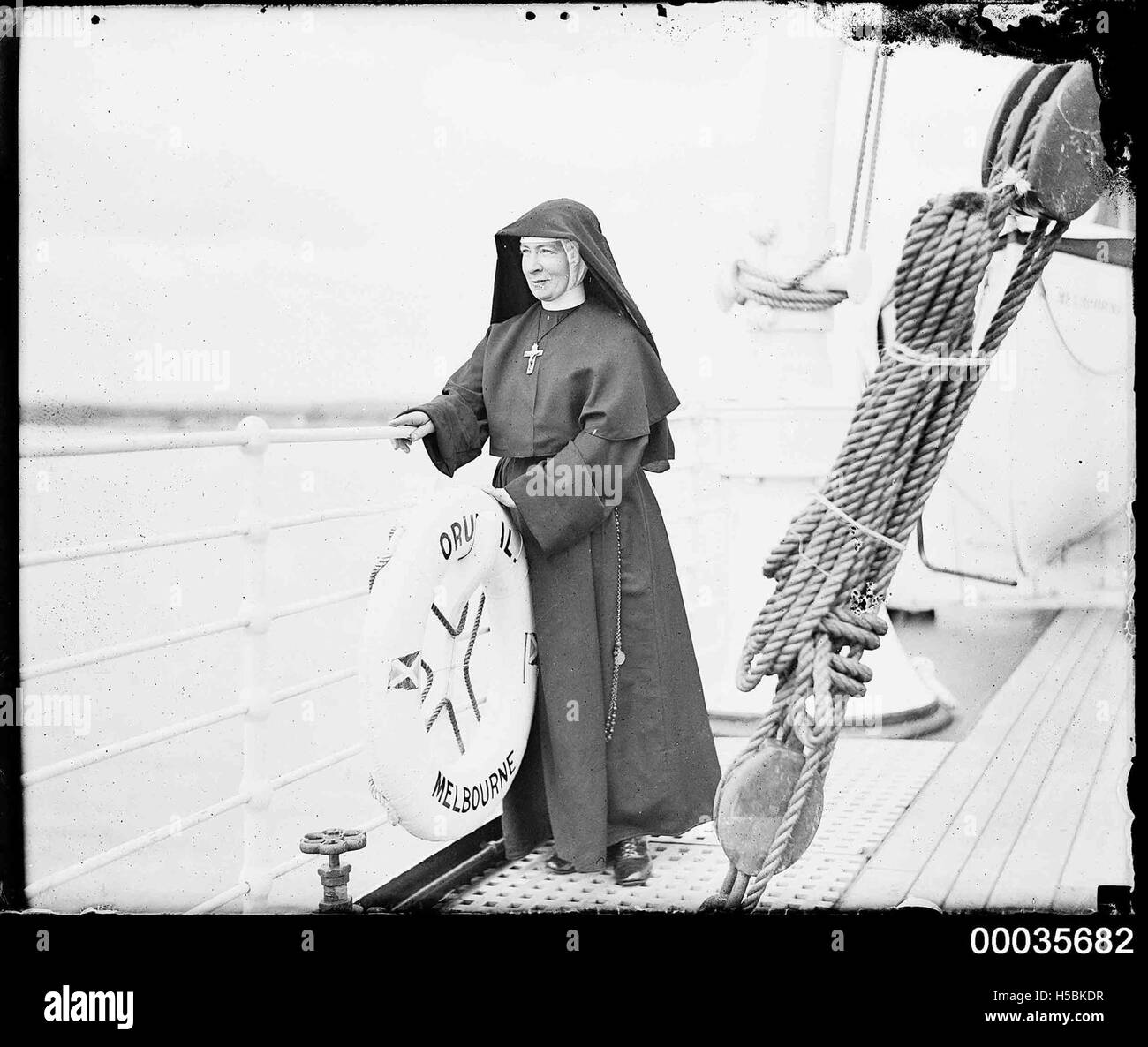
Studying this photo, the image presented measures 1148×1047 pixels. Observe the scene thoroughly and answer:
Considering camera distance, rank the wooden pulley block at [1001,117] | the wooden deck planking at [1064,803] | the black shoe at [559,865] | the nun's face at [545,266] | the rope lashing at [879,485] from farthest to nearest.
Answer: the black shoe at [559,865] → the nun's face at [545,266] → the wooden deck planking at [1064,803] → the wooden pulley block at [1001,117] → the rope lashing at [879,485]

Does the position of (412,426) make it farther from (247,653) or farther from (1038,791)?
(1038,791)

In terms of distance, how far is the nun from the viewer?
98.7 inches

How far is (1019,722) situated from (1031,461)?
0.57 metres

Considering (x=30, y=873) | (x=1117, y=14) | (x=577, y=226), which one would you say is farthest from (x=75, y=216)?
(x=1117, y=14)

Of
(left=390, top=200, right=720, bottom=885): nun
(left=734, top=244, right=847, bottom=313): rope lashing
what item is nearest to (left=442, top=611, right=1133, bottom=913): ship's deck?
(left=390, top=200, right=720, bottom=885): nun

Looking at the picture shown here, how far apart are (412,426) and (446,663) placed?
0.45m

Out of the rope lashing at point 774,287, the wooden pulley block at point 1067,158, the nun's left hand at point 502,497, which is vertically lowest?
the nun's left hand at point 502,497

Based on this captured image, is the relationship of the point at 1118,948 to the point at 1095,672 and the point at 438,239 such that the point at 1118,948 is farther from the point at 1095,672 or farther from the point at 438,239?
the point at 438,239

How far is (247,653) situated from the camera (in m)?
2.37

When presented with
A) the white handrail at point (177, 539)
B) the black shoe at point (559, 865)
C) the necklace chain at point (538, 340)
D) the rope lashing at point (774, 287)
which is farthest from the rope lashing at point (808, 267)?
the black shoe at point (559, 865)

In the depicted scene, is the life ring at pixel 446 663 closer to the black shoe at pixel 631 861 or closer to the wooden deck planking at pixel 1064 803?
the black shoe at pixel 631 861

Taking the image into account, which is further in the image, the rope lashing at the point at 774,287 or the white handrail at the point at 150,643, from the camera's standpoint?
the rope lashing at the point at 774,287

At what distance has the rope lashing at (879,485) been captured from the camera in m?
1.92

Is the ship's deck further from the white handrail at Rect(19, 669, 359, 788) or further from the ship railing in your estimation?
the white handrail at Rect(19, 669, 359, 788)
